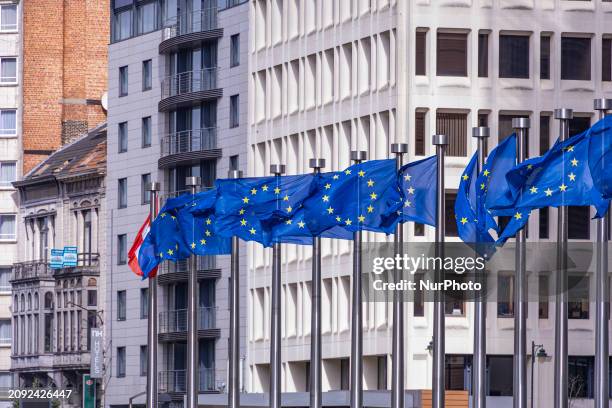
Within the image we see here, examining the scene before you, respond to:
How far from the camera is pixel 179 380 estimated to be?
5482 inches

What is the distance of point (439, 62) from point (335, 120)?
7.74 metres

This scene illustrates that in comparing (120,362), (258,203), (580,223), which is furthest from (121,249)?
(258,203)

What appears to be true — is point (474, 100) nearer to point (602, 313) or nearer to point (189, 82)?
point (189, 82)

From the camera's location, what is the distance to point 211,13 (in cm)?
13700

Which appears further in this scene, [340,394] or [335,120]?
[335,120]

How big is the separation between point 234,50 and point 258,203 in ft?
180

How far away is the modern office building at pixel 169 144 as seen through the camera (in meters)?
134

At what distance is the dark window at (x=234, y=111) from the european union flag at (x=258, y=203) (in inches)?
2043

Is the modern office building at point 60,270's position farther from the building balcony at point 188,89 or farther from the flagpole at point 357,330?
the flagpole at point 357,330

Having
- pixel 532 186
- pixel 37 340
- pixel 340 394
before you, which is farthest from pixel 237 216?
pixel 37 340

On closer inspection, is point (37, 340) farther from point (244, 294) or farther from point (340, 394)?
point (340, 394)

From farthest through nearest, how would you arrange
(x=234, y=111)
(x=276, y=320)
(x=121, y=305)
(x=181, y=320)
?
(x=121, y=305), (x=181, y=320), (x=234, y=111), (x=276, y=320)

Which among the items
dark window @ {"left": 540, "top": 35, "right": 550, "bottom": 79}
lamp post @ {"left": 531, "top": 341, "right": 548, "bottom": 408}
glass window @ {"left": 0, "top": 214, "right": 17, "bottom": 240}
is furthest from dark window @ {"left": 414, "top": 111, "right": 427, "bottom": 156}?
glass window @ {"left": 0, "top": 214, "right": 17, "bottom": 240}

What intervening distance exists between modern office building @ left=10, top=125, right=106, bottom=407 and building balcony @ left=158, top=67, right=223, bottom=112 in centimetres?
1324
